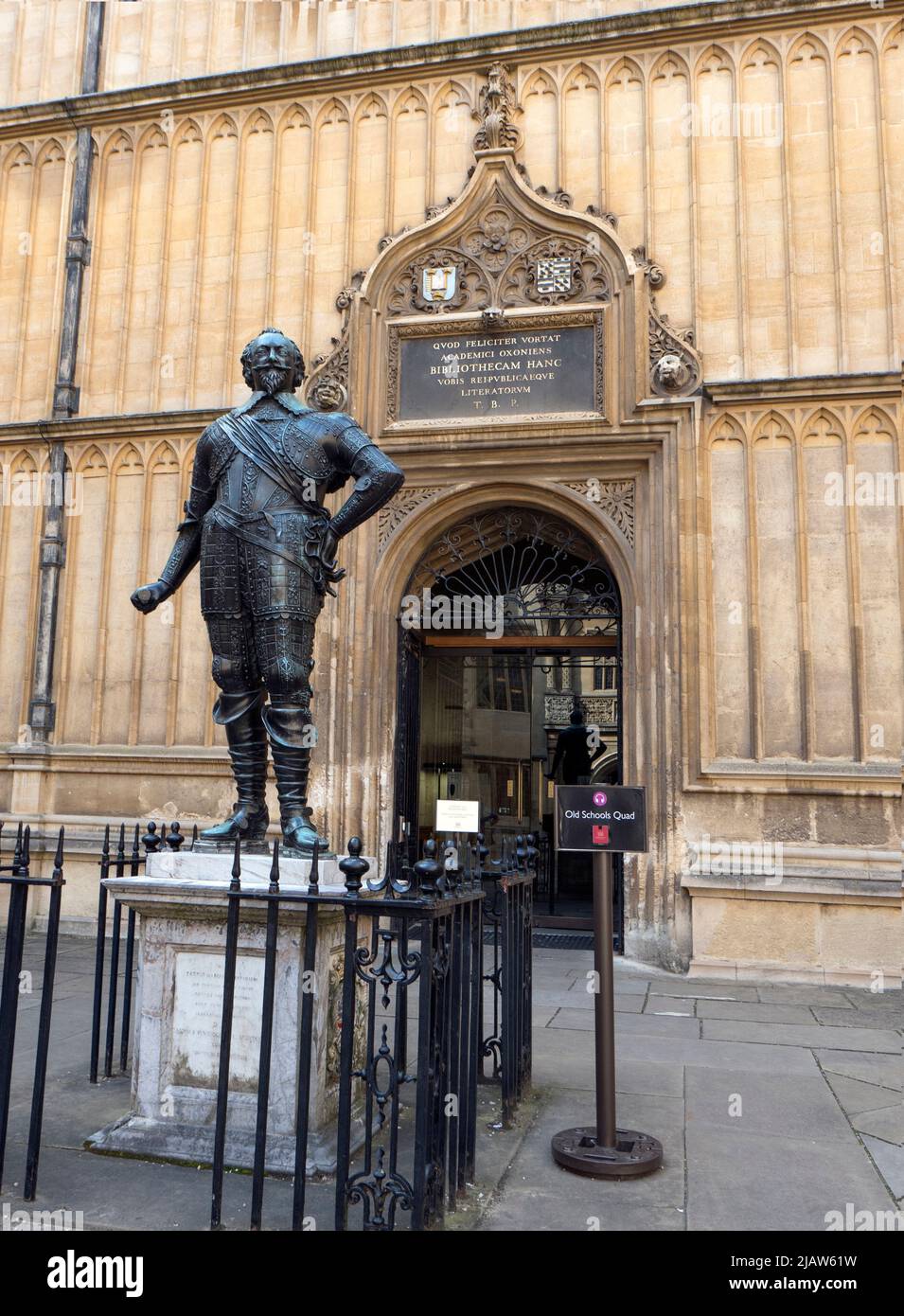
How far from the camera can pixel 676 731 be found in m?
9.02

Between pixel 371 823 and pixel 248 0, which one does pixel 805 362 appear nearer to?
pixel 371 823

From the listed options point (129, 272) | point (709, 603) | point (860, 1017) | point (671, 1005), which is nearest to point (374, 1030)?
point (671, 1005)

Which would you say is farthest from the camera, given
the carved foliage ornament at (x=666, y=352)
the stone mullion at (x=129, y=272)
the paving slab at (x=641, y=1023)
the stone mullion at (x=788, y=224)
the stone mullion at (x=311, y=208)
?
the stone mullion at (x=129, y=272)

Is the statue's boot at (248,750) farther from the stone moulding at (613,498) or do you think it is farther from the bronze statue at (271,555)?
the stone moulding at (613,498)

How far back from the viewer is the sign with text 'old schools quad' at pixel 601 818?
13.6 feet

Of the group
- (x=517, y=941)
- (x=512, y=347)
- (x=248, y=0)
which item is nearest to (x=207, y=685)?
(x=512, y=347)

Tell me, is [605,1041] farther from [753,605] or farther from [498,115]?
[498,115]

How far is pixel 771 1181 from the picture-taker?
382 centimetres

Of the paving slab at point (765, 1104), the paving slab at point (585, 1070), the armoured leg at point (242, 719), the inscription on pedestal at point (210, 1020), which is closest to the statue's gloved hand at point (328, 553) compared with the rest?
the armoured leg at point (242, 719)

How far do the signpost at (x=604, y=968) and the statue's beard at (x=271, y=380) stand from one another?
7.83 feet

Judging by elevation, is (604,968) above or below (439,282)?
below

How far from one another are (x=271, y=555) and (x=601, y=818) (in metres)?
1.89

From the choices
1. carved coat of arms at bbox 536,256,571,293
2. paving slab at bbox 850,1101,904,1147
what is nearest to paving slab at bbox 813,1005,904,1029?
paving slab at bbox 850,1101,904,1147

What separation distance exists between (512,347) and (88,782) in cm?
631
